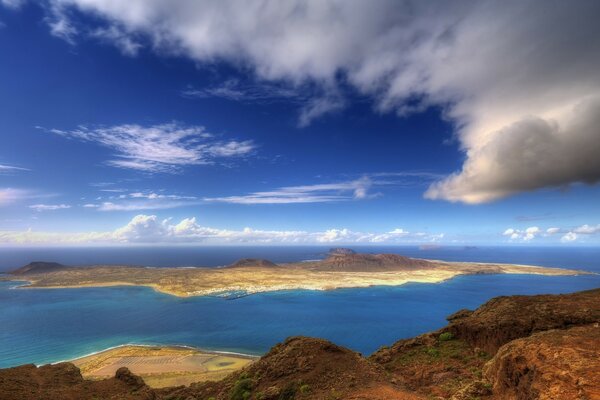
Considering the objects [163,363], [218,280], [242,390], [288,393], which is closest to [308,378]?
[288,393]

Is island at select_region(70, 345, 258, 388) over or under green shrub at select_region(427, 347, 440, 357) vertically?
under

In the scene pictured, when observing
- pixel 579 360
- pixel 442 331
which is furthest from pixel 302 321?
pixel 579 360

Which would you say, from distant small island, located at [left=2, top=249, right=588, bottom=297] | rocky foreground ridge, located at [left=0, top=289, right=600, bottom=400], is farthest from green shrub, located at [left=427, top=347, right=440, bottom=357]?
distant small island, located at [left=2, top=249, right=588, bottom=297]

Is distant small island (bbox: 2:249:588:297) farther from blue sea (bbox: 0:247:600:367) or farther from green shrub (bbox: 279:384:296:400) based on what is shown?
green shrub (bbox: 279:384:296:400)

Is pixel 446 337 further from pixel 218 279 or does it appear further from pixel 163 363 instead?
pixel 218 279

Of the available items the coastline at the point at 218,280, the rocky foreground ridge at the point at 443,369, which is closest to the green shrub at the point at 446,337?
the rocky foreground ridge at the point at 443,369
